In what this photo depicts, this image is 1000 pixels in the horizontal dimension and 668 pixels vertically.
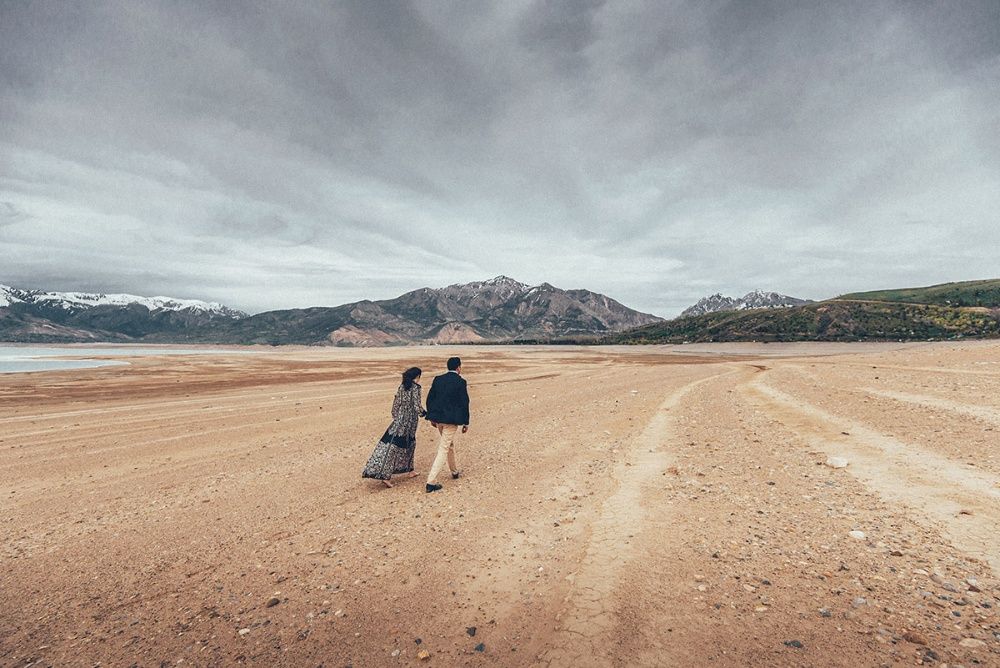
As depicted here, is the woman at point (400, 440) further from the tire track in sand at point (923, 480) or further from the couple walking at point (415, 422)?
the tire track in sand at point (923, 480)

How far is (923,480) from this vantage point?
9695 mm

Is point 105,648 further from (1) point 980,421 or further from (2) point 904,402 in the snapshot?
(2) point 904,402

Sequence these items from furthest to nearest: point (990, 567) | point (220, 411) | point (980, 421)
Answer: point (220, 411)
point (980, 421)
point (990, 567)

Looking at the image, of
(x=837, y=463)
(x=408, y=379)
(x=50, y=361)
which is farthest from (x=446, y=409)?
(x=50, y=361)

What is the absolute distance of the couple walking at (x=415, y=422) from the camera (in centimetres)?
1066

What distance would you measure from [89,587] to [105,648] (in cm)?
211

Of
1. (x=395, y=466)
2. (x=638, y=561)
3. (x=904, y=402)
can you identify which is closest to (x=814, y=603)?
(x=638, y=561)

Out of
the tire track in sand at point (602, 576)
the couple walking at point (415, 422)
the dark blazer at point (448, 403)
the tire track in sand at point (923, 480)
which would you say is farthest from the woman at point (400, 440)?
the tire track in sand at point (923, 480)

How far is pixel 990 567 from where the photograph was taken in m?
6.04

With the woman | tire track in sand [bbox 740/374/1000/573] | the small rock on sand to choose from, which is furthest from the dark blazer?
the small rock on sand

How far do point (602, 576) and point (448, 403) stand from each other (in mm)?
5423

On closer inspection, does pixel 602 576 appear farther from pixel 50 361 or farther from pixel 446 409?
pixel 50 361

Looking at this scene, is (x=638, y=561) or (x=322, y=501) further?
(x=322, y=501)

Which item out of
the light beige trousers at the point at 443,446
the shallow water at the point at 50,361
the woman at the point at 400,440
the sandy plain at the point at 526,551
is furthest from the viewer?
the shallow water at the point at 50,361
